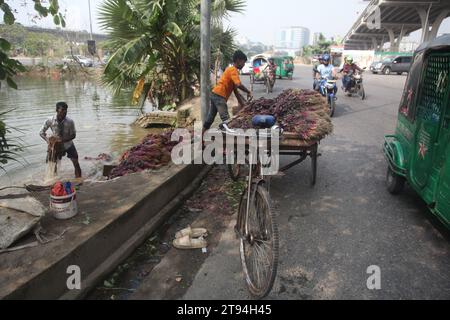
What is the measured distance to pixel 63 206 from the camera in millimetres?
3375

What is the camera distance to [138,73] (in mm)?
11391

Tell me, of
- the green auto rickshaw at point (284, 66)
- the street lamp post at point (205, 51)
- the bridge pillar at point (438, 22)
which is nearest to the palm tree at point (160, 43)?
the street lamp post at point (205, 51)

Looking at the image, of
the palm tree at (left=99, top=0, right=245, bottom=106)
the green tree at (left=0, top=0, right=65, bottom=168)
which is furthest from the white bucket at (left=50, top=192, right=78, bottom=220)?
the palm tree at (left=99, top=0, right=245, bottom=106)

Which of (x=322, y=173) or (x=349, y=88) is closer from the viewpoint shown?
(x=322, y=173)

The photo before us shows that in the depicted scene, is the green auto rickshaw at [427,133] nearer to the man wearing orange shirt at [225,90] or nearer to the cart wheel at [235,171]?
the cart wheel at [235,171]

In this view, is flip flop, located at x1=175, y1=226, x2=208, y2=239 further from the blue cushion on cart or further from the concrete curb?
the blue cushion on cart

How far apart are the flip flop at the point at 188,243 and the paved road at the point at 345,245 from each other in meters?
0.20

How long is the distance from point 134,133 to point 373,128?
25.5ft

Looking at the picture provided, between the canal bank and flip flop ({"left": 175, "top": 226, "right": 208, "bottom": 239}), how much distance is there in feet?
1.09

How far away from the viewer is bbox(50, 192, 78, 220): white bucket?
334cm

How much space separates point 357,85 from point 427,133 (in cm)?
1230

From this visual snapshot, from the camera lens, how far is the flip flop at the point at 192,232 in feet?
13.1
